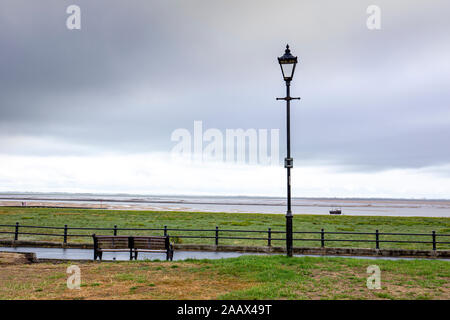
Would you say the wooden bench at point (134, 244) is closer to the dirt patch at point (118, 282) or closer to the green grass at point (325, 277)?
the dirt patch at point (118, 282)

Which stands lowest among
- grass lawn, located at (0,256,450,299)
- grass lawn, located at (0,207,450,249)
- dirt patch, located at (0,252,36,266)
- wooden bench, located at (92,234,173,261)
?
grass lawn, located at (0,207,450,249)

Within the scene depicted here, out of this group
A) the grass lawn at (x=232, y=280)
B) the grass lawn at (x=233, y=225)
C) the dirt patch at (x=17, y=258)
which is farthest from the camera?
the grass lawn at (x=233, y=225)

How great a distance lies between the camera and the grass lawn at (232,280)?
7.62 m

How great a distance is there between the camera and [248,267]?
10.4 meters

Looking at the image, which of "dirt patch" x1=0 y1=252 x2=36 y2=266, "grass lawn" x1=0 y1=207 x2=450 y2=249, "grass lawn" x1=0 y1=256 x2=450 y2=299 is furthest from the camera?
"grass lawn" x1=0 y1=207 x2=450 y2=249

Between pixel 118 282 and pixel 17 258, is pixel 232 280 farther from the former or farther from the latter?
pixel 17 258

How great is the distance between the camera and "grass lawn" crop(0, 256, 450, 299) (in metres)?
7.62

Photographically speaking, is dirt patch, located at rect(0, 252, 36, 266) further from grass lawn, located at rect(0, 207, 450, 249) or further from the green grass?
grass lawn, located at rect(0, 207, 450, 249)

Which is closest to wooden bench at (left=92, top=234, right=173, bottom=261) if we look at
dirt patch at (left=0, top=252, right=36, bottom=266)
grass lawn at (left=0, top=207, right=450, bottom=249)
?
dirt patch at (left=0, top=252, right=36, bottom=266)

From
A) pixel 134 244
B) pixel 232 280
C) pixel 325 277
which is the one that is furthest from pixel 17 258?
pixel 325 277

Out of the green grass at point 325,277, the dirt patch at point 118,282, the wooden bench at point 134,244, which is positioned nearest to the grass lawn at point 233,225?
the wooden bench at point 134,244

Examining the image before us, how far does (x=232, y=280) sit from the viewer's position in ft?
29.8

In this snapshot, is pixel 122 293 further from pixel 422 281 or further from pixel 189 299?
pixel 422 281
